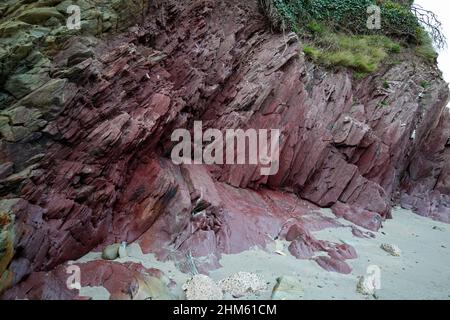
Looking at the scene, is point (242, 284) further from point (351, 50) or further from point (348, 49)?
point (351, 50)

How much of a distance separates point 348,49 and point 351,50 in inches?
7.0

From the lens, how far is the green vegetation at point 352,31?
36.4 feet

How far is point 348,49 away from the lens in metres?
11.9

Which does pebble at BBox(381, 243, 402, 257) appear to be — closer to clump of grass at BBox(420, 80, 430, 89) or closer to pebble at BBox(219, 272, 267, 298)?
pebble at BBox(219, 272, 267, 298)

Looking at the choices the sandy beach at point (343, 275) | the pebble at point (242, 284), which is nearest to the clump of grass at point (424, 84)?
the sandy beach at point (343, 275)

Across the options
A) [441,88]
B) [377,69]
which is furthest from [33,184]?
[441,88]

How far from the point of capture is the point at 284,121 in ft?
28.5

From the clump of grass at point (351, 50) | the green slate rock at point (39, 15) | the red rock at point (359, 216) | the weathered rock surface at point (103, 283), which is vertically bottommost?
the weathered rock surface at point (103, 283)

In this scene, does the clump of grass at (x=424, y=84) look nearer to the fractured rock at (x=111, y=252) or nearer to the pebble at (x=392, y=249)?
the pebble at (x=392, y=249)

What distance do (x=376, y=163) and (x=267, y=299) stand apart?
23.1 feet

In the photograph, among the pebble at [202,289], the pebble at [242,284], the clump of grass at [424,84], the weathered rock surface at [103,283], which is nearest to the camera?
the weathered rock surface at [103,283]

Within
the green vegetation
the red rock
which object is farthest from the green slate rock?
the red rock

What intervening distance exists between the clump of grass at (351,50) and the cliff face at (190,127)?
47 cm

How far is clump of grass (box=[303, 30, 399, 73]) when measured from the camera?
11.0 metres
